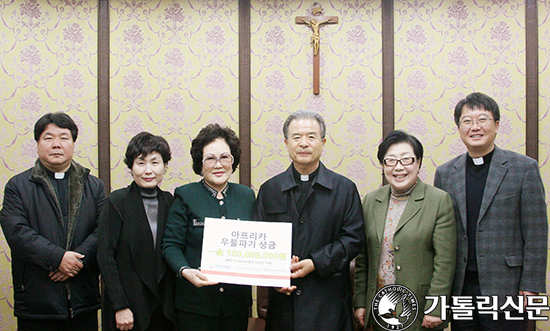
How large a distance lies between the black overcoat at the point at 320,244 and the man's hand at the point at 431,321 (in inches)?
14.0

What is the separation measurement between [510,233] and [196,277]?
5.15 feet

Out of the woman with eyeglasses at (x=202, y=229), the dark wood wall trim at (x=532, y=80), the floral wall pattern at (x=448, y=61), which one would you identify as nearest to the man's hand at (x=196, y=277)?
the woman with eyeglasses at (x=202, y=229)

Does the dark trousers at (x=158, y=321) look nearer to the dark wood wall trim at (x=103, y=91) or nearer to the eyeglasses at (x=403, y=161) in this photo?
the eyeglasses at (x=403, y=161)

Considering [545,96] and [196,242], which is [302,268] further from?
[545,96]

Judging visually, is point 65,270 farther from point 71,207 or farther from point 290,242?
point 290,242

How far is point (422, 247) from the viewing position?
2.01 m

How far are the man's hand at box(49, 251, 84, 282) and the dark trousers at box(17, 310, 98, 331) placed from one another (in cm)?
24

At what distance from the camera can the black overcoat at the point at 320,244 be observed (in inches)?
76.2

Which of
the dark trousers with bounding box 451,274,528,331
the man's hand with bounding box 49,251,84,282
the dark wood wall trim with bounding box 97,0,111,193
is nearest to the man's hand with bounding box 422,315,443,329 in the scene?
the dark trousers with bounding box 451,274,528,331

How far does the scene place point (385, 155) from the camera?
2.11 metres

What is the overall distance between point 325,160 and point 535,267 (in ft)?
6.02

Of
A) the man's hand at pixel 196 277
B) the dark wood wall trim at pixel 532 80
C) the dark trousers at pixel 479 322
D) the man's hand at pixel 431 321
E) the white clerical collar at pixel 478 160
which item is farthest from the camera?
the dark wood wall trim at pixel 532 80

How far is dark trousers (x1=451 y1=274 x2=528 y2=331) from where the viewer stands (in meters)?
2.07

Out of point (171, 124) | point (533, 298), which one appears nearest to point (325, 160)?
point (171, 124)
